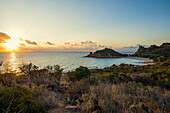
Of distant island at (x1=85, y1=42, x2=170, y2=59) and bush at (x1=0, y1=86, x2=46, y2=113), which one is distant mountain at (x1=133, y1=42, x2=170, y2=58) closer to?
distant island at (x1=85, y1=42, x2=170, y2=59)

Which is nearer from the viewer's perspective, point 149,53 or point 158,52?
point 158,52

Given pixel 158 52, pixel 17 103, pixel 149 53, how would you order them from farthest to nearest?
pixel 149 53
pixel 158 52
pixel 17 103

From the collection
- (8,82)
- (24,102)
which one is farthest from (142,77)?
(8,82)

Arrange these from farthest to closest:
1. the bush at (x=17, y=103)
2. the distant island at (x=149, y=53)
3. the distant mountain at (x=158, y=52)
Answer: the distant island at (x=149, y=53)
the distant mountain at (x=158, y=52)
the bush at (x=17, y=103)

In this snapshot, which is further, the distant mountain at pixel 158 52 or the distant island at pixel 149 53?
the distant island at pixel 149 53

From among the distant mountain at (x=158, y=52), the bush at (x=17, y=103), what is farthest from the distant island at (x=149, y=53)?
the bush at (x=17, y=103)

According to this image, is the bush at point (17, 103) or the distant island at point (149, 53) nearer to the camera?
the bush at point (17, 103)

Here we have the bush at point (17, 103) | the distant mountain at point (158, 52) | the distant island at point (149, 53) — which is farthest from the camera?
the distant island at point (149, 53)

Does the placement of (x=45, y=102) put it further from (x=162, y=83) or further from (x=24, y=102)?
(x=162, y=83)

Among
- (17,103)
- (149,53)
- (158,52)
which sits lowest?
(149,53)

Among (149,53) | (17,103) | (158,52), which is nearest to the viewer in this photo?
(17,103)

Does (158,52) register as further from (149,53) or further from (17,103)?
(17,103)

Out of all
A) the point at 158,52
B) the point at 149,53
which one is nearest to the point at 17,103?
the point at 158,52

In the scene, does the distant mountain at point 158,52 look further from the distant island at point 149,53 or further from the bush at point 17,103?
the bush at point 17,103
